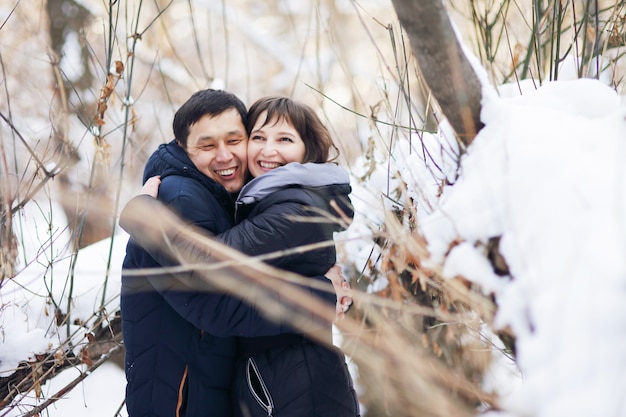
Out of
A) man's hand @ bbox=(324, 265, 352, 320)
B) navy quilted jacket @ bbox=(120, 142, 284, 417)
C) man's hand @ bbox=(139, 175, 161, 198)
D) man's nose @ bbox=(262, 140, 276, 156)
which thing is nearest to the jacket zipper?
navy quilted jacket @ bbox=(120, 142, 284, 417)

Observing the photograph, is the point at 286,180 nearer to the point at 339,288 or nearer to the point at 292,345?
the point at 339,288

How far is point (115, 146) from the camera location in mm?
8312

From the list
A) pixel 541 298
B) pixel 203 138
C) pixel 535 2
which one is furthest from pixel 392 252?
pixel 535 2

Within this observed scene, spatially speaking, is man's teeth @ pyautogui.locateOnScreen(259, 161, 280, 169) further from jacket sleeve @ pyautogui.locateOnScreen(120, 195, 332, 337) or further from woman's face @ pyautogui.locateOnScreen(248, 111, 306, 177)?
jacket sleeve @ pyautogui.locateOnScreen(120, 195, 332, 337)

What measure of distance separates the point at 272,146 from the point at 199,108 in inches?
13.4

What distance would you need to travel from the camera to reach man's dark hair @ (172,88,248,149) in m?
2.24

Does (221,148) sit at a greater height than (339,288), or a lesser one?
greater

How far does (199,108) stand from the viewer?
7.36 ft

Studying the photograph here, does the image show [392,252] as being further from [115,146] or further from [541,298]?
[115,146]

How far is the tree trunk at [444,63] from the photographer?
1219 mm

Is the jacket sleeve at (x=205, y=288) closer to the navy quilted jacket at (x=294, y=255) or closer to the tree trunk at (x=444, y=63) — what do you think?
the navy quilted jacket at (x=294, y=255)

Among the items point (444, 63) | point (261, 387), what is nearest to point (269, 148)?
point (261, 387)

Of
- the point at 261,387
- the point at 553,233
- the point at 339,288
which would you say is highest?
the point at 553,233

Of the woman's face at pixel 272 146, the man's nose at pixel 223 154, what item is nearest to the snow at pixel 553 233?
the woman's face at pixel 272 146
